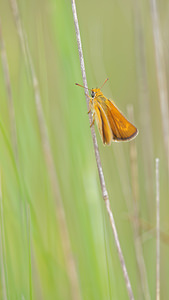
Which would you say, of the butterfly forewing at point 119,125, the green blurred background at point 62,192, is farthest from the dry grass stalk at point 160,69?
the butterfly forewing at point 119,125

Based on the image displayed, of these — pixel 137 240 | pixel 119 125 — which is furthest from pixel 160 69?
pixel 137 240

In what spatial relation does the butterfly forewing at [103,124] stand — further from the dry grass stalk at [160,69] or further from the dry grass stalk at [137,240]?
the dry grass stalk at [160,69]

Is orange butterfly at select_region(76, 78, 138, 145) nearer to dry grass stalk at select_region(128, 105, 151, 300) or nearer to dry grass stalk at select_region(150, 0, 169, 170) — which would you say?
dry grass stalk at select_region(128, 105, 151, 300)

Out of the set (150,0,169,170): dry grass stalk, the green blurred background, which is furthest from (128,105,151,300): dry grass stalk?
(150,0,169,170): dry grass stalk

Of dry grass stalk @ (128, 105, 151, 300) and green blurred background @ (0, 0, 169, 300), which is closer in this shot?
green blurred background @ (0, 0, 169, 300)

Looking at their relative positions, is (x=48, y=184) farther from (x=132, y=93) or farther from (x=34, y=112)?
(x=132, y=93)

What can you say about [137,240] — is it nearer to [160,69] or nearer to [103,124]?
[103,124]

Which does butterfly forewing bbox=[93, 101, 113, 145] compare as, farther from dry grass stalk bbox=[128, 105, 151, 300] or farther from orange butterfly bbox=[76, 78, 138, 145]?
dry grass stalk bbox=[128, 105, 151, 300]

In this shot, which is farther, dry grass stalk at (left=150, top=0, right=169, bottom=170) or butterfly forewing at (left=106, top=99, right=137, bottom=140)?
dry grass stalk at (left=150, top=0, right=169, bottom=170)

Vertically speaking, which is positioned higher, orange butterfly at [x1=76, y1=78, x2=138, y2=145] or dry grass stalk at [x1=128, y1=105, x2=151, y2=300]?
orange butterfly at [x1=76, y1=78, x2=138, y2=145]
